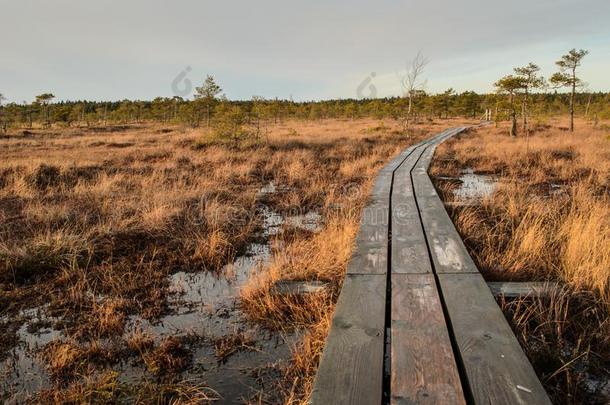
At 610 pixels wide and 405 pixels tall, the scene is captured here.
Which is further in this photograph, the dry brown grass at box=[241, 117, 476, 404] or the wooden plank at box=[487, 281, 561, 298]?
the wooden plank at box=[487, 281, 561, 298]

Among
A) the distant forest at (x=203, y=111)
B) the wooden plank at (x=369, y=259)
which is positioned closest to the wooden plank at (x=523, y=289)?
the wooden plank at (x=369, y=259)

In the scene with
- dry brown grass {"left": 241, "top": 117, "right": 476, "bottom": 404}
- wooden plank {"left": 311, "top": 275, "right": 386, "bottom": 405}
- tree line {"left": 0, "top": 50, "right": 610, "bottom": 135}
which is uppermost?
tree line {"left": 0, "top": 50, "right": 610, "bottom": 135}

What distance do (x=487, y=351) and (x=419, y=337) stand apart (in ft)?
1.21

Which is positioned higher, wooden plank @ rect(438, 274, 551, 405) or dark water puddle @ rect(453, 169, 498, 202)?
dark water puddle @ rect(453, 169, 498, 202)

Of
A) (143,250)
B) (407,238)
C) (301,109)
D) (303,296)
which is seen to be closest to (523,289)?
(407,238)

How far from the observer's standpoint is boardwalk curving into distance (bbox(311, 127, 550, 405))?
1.90 metres

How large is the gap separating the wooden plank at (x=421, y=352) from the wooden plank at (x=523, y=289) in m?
0.69

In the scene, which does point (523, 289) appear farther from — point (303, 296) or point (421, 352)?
point (303, 296)

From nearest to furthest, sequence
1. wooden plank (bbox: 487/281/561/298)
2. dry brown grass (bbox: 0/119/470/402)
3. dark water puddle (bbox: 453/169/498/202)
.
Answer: dry brown grass (bbox: 0/119/470/402)
wooden plank (bbox: 487/281/561/298)
dark water puddle (bbox: 453/169/498/202)

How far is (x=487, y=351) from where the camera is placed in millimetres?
2195

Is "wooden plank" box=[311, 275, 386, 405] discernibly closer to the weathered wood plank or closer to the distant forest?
the weathered wood plank

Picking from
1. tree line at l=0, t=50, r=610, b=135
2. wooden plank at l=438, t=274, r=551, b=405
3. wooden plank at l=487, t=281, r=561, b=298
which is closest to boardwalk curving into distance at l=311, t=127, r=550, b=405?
wooden plank at l=438, t=274, r=551, b=405

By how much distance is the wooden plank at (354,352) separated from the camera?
189 cm

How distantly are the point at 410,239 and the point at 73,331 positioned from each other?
3345mm
